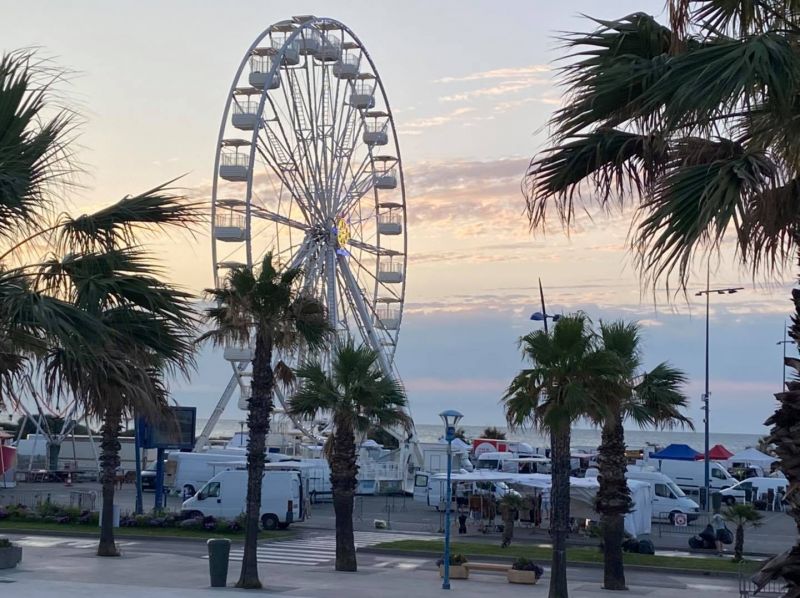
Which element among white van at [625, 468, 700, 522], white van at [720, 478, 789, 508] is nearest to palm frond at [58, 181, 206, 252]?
white van at [625, 468, 700, 522]

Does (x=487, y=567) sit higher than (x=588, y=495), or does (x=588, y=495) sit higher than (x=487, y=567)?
(x=588, y=495)

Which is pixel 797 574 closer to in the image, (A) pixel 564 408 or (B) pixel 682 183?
(B) pixel 682 183

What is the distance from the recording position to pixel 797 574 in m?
9.04

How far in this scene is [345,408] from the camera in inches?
1028

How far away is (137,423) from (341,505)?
12.5 meters

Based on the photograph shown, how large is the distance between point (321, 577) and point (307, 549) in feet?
21.8

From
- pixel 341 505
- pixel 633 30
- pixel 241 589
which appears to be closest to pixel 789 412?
pixel 633 30

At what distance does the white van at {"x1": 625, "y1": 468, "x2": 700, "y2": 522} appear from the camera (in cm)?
4234

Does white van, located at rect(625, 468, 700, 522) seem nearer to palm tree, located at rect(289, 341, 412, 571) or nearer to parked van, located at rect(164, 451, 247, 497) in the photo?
parked van, located at rect(164, 451, 247, 497)

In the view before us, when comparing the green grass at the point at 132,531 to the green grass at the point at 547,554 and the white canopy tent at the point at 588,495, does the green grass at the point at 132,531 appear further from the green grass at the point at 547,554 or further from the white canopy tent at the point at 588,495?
the white canopy tent at the point at 588,495

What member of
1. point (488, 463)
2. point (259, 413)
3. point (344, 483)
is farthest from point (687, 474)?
point (259, 413)

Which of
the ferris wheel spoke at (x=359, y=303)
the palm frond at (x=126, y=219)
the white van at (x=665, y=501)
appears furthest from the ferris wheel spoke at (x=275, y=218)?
the palm frond at (x=126, y=219)

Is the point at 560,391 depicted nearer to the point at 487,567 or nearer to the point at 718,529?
the point at 487,567

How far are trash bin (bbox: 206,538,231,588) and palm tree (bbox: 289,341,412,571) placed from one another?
13.8 ft
